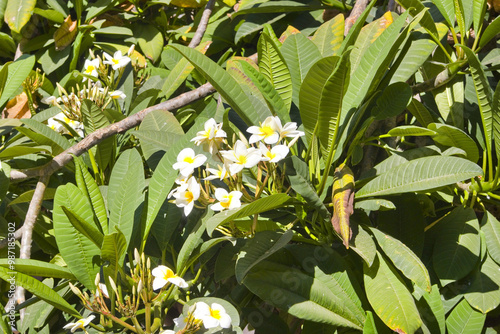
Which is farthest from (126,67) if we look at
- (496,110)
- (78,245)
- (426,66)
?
(496,110)

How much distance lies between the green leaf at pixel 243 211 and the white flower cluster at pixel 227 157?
0.02 meters

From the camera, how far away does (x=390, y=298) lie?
0.98 meters

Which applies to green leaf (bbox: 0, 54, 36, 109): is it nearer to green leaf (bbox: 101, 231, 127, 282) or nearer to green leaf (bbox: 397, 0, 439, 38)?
green leaf (bbox: 101, 231, 127, 282)

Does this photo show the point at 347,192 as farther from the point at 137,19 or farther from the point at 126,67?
the point at 137,19

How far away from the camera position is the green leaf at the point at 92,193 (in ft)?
3.94

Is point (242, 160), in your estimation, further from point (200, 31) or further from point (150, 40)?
point (150, 40)

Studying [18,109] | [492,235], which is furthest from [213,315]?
[18,109]

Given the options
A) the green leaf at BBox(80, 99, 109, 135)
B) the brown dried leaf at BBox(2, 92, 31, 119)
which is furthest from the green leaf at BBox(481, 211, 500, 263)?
the brown dried leaf at BBox(2, 92, 31, 119)

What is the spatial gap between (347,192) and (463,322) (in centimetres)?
40

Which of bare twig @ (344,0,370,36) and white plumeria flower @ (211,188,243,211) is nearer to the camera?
white plumeria flower @ (211,188,243,211)

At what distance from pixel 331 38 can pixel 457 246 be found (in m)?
0.65

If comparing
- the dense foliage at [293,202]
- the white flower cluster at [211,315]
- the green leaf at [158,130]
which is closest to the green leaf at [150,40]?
the dense foliage at [293,202]

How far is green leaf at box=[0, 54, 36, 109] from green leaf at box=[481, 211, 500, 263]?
144 cm

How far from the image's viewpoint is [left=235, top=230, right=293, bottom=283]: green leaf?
96 centimetres
